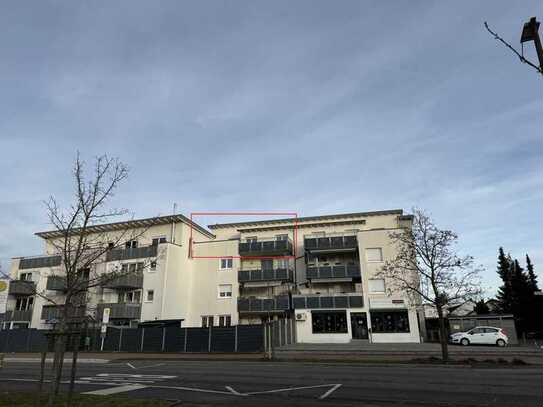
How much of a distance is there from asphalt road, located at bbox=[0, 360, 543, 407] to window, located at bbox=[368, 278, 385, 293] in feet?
63.4

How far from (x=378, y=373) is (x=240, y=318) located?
26558mm

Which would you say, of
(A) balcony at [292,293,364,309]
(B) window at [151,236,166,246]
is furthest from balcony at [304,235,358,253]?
(B) window at [151,236,166,246]

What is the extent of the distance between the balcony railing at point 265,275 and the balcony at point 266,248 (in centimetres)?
211

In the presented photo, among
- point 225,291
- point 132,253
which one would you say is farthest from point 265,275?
point 132,253

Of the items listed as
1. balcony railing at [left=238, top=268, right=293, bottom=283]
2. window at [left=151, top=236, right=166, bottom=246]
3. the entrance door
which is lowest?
the entrance door

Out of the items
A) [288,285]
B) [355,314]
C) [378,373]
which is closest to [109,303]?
[288,285]

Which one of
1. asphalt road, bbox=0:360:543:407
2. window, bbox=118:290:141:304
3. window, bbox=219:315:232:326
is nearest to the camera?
asphalt road, bbox=0:360:543:407

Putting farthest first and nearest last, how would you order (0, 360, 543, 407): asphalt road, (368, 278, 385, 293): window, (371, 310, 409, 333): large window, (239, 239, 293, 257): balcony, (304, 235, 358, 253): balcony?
(239, 239, 293, 257): balcony → (304, 235, 358, 253): balcony → (368, 278, 385, 293): window → (371, 310, 409, 333): large window → (0, 360, 543, 407): asphalt road

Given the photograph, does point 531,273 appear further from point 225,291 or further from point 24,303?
point 24,303

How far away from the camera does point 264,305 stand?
127 ft

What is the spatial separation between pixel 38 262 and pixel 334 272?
32665mm

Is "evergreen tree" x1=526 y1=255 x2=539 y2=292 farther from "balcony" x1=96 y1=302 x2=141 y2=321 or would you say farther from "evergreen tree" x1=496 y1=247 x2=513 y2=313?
"balcony" x1=96 y1=302 x2=141 y2=321

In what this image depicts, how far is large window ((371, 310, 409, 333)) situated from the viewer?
34.9m

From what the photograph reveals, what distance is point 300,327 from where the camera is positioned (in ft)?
121
